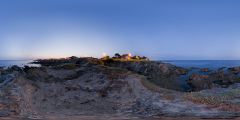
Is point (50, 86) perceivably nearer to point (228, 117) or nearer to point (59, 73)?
point (59, 73)

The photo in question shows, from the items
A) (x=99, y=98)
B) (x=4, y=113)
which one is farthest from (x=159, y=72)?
(x=4, y=113)

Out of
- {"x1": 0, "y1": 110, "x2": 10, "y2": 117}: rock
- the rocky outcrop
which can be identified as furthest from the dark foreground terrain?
the rocky outcrop

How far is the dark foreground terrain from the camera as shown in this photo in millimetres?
26250

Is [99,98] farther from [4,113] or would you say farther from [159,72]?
[159,72]

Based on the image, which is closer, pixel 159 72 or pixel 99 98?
pixel 99 98

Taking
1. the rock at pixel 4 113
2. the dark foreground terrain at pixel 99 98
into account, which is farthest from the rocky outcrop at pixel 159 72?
the rock at pixel 4 113

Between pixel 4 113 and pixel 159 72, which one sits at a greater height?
pixel 159 72

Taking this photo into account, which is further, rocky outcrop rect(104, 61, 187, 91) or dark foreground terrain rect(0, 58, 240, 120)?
rocky outcrop rect(104, 61, 187, 91)

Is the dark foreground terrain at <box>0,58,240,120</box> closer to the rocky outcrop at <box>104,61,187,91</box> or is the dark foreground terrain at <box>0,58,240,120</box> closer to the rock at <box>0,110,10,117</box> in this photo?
the rock at <box>0,110,10,117</box>

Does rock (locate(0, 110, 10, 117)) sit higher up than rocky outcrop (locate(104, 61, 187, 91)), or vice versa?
rocky outcrop (locate(104, 61, 187, 91))

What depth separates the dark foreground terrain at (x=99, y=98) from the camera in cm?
2625

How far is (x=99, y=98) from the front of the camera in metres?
32.5

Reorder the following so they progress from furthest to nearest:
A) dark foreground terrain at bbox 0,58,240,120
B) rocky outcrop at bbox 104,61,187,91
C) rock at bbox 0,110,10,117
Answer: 1. rocky outcrop at bbox 104,61,187,91
2. dark foreground terrain at bbox 0,58,240,120
3. rock at bbox 0,110,10,117

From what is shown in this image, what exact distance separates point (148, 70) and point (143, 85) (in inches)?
883
